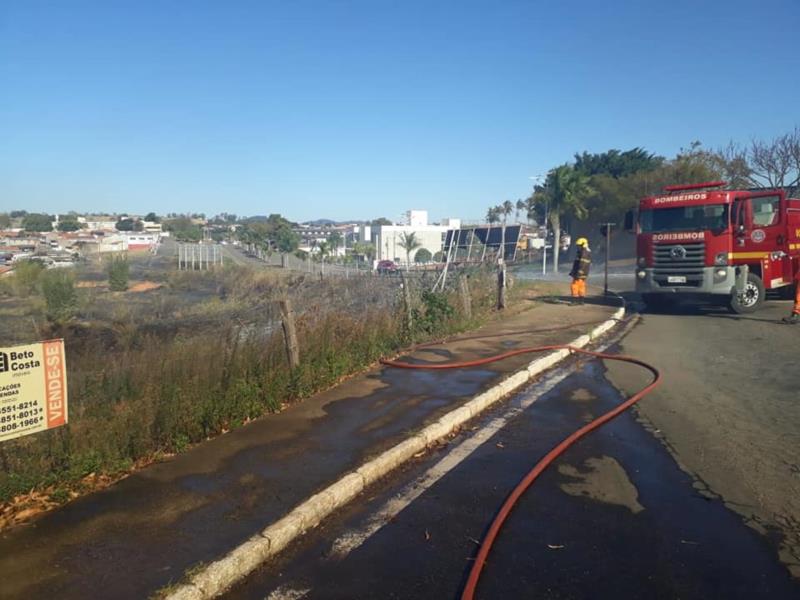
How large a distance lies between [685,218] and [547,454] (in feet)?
41.9

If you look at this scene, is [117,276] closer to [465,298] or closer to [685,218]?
[465,298]

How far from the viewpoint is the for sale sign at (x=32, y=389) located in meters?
4.55

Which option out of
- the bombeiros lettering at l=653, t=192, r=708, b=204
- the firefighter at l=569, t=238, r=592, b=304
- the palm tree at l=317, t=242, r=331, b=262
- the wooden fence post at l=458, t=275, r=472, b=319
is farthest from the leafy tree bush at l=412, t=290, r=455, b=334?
the palm tree at l=317, t=242, r=331, b=262

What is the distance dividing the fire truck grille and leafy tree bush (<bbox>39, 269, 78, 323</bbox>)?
13.9 m

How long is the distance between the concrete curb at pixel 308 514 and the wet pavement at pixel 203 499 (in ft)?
0.42

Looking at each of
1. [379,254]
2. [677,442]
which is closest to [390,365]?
[677,442]

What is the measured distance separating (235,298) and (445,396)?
9.86m

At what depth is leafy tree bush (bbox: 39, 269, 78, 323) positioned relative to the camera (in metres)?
9.91

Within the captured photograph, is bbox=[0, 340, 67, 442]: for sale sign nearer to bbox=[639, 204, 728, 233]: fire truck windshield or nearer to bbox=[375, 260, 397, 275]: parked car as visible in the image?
bbox=[375, 260, 397, 275]: parked car

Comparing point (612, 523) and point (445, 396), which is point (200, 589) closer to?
point (612, 523)

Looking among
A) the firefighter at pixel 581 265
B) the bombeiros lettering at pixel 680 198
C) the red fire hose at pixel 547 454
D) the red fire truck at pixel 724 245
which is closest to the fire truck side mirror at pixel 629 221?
the red fire truck at pixel 724 245

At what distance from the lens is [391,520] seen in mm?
4574

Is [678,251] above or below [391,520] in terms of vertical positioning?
above

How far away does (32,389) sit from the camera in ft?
15.6
